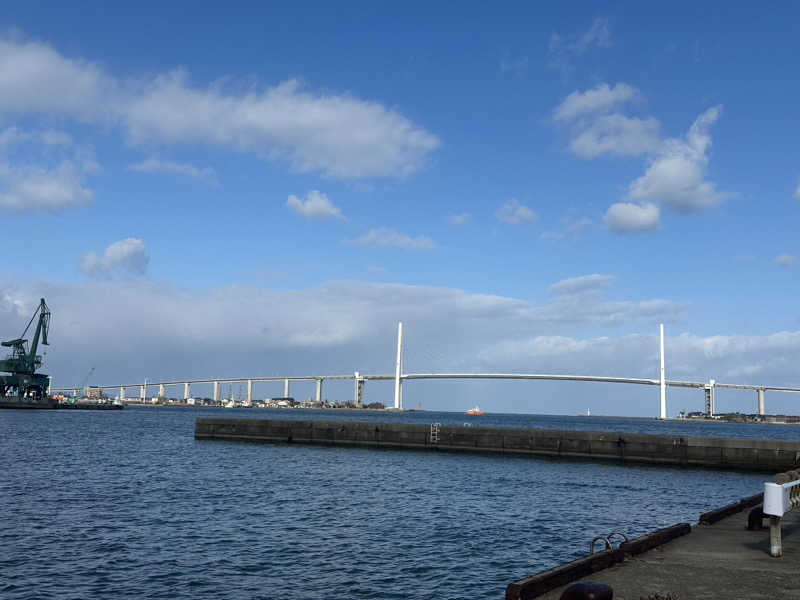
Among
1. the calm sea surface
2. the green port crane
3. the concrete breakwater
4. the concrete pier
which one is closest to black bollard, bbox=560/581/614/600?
the concrete pier

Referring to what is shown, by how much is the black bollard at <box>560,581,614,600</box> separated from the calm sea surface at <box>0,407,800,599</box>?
8.80 metres

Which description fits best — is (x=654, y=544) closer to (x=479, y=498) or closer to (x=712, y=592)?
(x=712, y=592)

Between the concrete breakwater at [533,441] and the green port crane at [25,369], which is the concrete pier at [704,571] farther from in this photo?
the green port crane at [25,369]

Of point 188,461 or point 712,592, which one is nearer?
point 712,592

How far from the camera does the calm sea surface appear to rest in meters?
19.5

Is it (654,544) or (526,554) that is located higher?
(654,544)

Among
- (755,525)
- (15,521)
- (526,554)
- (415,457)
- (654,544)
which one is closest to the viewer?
(654,544)

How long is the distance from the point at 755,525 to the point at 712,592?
808 cm

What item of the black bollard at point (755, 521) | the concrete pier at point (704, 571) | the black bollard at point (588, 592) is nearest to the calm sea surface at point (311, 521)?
the concrete pier at point (704, 571)

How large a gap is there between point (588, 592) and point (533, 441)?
183 ft

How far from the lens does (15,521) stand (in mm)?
27391

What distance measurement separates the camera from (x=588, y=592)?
9.91 m

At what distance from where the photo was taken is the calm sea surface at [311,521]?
64.0ft

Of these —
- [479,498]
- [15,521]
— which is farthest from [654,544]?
[15,521]
